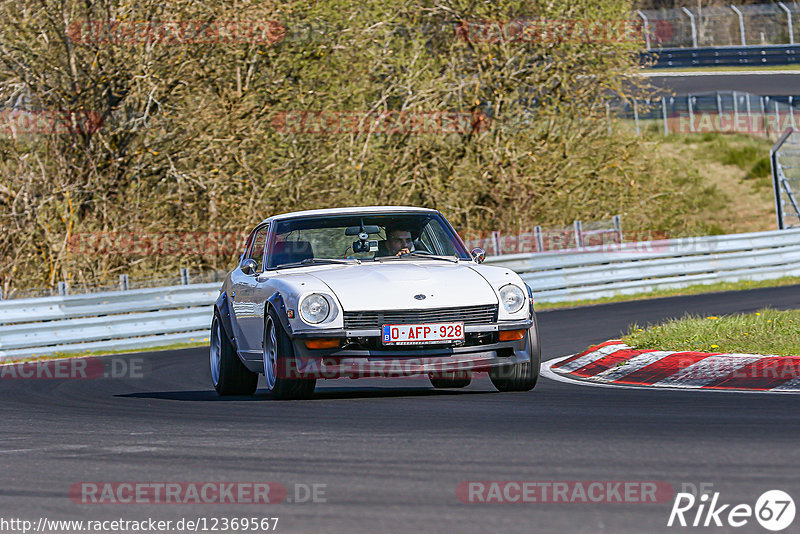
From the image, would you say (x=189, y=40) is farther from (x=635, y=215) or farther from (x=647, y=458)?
(x=647, y=458)

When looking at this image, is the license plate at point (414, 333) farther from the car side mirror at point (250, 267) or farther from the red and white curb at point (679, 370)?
the car side mirror at point (250, 267)

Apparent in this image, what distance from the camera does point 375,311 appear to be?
9.60 metres

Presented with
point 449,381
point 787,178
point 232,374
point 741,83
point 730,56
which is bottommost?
point 787,178

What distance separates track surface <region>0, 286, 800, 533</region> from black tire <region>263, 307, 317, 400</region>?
20 centimetres

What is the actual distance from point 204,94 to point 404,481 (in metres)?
20.5

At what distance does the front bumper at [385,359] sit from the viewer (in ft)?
31.4

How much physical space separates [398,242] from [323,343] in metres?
1.77

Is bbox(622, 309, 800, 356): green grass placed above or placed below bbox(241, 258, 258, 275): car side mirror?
Result: below

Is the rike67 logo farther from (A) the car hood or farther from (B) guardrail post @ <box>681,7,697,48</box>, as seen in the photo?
(B) guardrail post @ <box>681,7,697,48</box>

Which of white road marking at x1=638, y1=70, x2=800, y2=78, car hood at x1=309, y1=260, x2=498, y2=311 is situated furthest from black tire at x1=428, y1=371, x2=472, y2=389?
white road marking at x1=638, y1=70, x2=800, y2=78

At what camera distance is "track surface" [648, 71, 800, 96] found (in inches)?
1905

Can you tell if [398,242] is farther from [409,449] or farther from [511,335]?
[409,449]

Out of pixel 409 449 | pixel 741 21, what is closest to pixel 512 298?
pixel 409 449

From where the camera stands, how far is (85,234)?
24.1 metres
